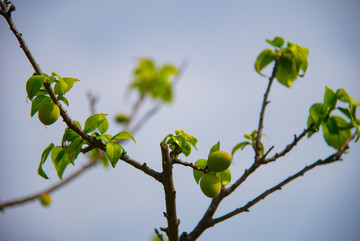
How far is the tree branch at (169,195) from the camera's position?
1.37 meters

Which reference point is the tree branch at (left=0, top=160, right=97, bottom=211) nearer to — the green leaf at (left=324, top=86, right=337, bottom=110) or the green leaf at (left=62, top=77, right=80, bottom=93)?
the green leaf at (left=62, top=77, right=80, bottom=93)

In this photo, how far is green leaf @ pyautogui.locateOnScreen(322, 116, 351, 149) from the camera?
5.61 feet

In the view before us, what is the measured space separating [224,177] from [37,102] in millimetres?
1006

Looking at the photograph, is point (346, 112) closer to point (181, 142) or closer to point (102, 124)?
point (181, 142)

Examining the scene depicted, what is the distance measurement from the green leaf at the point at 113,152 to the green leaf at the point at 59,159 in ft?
1.19

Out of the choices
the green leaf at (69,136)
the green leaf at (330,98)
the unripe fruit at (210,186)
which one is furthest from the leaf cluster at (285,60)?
the green leaf at (69,136)

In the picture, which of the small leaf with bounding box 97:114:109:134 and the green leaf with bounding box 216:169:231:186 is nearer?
the small leaf with bounding box 97:114:109:134

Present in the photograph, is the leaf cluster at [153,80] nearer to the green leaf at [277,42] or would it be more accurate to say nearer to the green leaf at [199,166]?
the green leaf at [277,42]

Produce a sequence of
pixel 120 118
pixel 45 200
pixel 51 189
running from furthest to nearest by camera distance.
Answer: pixel 120 118
pixel 45 200
pixel 51 189

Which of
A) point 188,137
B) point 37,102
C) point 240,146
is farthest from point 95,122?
point 240,146

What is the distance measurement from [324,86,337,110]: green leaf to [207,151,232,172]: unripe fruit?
0.65 metres

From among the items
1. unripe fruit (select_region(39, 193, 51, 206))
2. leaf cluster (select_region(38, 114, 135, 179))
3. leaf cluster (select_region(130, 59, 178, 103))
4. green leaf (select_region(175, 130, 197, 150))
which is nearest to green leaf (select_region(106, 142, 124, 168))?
leaf cluster (select_region(38, 114, 135, 179))

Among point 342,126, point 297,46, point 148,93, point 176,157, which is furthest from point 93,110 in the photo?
point 342,126

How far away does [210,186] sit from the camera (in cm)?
147
